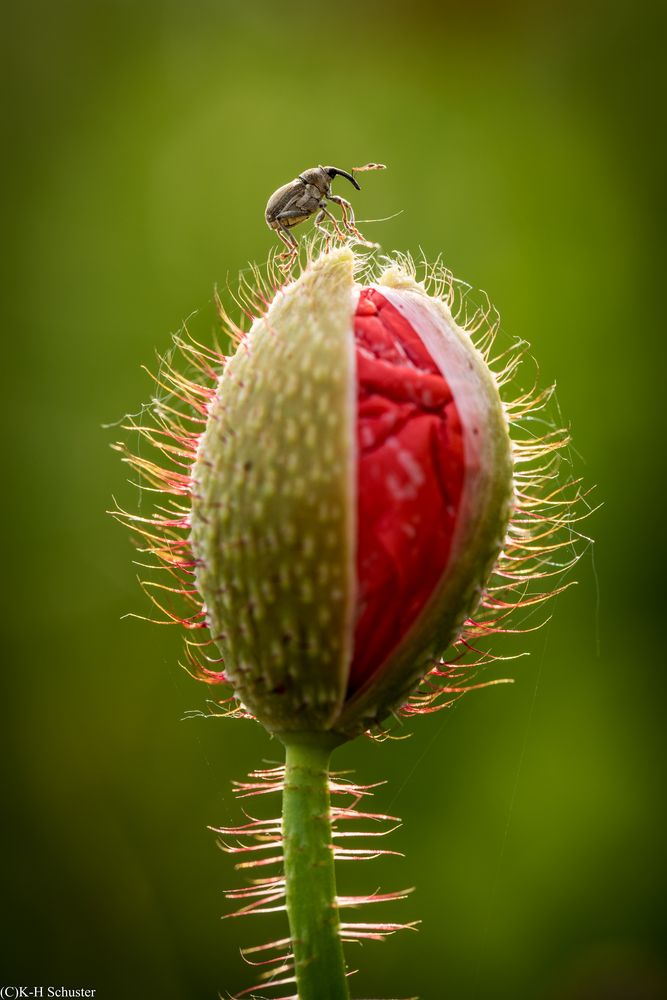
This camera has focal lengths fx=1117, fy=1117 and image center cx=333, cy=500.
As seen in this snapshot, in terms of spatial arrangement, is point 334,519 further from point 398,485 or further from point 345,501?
point 398,485

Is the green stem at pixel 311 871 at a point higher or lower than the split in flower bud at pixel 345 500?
lower

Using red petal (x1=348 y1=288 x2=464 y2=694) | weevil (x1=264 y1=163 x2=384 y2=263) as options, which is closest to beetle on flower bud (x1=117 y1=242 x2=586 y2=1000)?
red petal (x1=348 y1=288 x2=464 y2=694)

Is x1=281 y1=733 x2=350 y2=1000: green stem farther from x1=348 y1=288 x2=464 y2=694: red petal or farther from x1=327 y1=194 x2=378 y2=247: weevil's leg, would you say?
x1=327 y1=194 x2=378 y2=247: weevil's leg

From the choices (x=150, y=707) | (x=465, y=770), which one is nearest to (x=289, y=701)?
(x=465, y=770)

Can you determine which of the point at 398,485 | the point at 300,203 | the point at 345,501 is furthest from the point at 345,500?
the point at 300,203

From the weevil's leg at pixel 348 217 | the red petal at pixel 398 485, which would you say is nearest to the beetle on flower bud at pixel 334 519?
the red petal at pixel 398 485

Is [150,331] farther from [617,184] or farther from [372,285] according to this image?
[372,285]

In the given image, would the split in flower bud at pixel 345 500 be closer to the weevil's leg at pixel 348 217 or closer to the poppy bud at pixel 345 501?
the poppy bud at pixel 345 501

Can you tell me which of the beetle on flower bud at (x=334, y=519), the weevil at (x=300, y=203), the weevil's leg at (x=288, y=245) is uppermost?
the weevil at (x=300, y=203)

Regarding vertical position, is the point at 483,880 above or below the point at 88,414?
below
